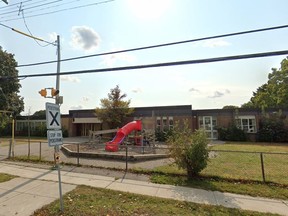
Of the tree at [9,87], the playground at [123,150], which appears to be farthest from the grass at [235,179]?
A: the tree at [9,87]

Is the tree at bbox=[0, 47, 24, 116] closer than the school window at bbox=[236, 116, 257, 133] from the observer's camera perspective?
No

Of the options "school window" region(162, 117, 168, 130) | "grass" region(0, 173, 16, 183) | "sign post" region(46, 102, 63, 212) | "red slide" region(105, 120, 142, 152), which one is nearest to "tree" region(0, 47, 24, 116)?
"school window" region(162, 117, 168, 130)

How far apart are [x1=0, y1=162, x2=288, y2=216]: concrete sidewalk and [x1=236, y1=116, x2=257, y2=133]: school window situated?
2109 centimetres

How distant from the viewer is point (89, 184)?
757cm

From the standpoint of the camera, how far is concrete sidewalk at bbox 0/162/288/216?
5.70 m

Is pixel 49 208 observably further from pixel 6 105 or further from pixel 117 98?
pixel 6 105

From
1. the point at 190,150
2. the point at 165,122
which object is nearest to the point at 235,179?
the point at 190,150

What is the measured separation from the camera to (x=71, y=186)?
24.0 ft

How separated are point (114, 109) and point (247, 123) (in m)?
16.6

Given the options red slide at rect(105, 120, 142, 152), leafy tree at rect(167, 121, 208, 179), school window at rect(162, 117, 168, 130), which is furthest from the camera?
school window at rect(162, 117, 168, 130)

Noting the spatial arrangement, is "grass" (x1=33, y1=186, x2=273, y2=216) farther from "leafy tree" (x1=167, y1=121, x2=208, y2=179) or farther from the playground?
the playground

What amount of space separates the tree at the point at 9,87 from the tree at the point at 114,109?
1637 cm

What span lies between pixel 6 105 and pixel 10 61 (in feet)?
25.9

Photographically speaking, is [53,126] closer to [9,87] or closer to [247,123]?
[247,123]
